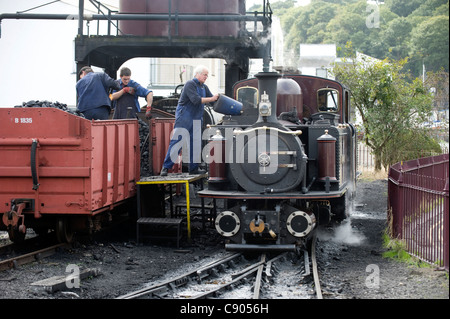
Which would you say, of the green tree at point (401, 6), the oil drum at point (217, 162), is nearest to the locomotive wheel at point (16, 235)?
the oil drum at point (217, 162)

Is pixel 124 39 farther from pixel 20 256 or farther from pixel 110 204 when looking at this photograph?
pixel 20 256

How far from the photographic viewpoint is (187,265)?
27.1ft

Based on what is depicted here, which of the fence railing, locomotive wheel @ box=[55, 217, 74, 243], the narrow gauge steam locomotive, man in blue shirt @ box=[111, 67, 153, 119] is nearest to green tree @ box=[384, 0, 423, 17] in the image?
the fence railing

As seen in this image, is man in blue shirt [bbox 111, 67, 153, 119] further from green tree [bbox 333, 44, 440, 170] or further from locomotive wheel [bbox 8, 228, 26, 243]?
green tree [bbox 333, 44, 440, 170]

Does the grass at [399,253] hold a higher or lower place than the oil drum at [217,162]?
lower

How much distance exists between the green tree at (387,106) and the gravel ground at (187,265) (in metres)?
9.30

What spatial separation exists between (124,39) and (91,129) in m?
6.77

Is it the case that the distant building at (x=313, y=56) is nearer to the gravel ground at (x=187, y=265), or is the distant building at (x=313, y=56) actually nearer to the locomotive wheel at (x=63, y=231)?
the gravel ground at (x=187, y=265)

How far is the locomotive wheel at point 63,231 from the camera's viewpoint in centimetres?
886

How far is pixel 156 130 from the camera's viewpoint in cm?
1130

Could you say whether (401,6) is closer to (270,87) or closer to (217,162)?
(270,87)

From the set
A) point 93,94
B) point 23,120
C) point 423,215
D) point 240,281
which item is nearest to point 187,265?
point 240,281

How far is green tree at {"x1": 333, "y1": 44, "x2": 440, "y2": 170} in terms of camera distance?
20.0 metres

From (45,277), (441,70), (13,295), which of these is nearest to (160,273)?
(45,277)
